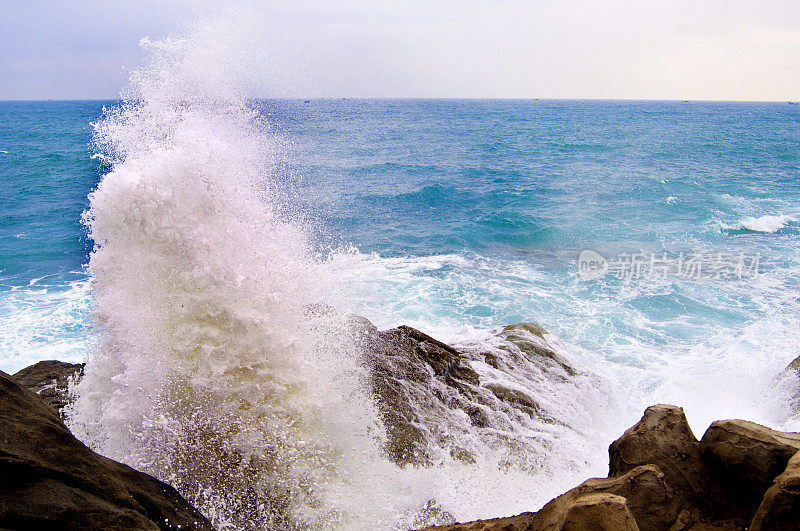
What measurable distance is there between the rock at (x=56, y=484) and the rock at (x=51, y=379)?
2352 mm

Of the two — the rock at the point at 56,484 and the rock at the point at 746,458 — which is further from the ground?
the rock at the point at 56,484

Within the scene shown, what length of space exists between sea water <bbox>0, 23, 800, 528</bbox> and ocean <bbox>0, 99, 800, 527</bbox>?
0.04 metres

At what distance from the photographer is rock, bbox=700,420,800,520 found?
3.33 m

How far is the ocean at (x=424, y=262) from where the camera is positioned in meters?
5.15

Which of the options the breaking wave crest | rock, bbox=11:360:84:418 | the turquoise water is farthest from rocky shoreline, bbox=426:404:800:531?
rock, bbox=11:360:84:418

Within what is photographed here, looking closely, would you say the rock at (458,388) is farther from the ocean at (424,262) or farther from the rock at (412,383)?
the ocean at (424,262)

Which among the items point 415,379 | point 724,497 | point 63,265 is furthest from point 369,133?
point 724,497

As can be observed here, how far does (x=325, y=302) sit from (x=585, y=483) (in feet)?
13.3

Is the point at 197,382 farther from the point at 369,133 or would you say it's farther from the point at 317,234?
the point at 369,133

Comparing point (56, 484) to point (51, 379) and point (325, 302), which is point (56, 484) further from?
point (325, 302)

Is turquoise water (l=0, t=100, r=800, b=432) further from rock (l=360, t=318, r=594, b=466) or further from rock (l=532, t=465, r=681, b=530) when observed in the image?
rock (l=532, t=465, r=681, b=530)

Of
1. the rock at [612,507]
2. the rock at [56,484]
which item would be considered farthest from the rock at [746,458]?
the rock at [56,484]

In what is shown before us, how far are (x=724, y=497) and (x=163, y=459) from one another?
4.45 metres

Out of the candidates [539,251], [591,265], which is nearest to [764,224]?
[591,265]
